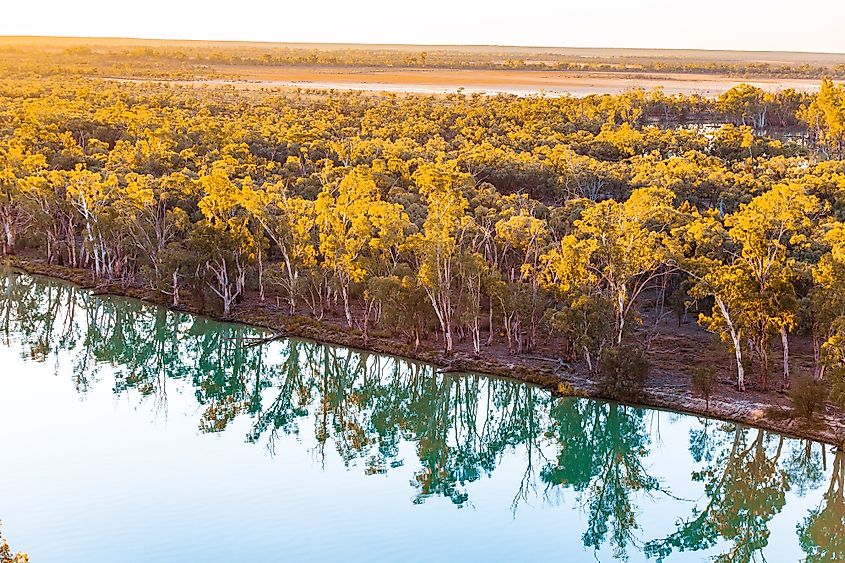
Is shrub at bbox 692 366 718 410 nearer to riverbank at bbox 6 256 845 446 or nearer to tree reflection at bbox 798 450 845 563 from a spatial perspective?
riverbank at bbox 6 256 845 446

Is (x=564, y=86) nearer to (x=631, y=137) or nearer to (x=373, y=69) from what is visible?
(x=373, y=69)

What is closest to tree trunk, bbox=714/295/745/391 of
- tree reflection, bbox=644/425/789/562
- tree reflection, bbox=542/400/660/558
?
tree reflection, bbox=644/425/789/562

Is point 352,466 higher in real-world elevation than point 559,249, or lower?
lower

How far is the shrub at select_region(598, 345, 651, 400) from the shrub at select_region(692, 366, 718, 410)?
1409 millimetres

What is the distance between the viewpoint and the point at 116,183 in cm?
4134

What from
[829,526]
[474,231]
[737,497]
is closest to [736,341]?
[737,497]

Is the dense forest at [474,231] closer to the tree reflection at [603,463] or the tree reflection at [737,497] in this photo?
the tree reflection at [603,463]

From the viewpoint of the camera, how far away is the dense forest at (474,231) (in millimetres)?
29031

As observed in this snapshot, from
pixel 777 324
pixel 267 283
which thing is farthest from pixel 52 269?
pixel 777 324

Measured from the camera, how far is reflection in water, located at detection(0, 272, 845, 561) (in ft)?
79.0

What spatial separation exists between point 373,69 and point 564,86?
195 ft

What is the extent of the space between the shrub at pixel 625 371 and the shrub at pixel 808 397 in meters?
4.08

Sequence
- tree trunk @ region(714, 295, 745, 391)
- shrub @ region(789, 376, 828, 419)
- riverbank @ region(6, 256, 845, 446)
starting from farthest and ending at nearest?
tree trunk @ region(714, 295, 745, 391)
riverbank @ region(6, 256, 845, 446)
shrub @ region(789, 376, 828, 419)

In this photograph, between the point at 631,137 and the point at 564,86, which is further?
the point at 564,86
